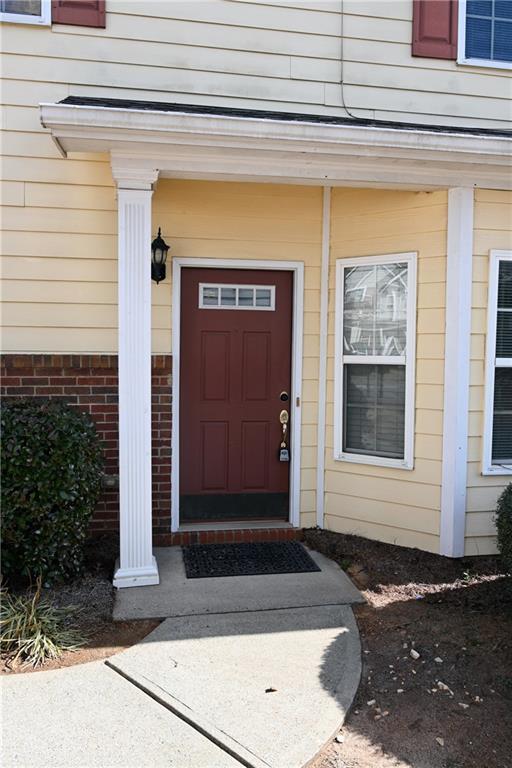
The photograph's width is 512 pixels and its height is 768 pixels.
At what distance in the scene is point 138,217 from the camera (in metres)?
4.14

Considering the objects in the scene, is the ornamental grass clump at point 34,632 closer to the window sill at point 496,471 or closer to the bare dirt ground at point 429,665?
the bare dirt ground at point 429,665

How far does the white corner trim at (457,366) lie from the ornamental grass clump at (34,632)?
2837 millimetres

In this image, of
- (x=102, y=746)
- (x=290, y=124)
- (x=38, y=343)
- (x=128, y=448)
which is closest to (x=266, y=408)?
(x=128, y=448)

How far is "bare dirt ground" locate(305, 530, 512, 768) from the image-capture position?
2656mm

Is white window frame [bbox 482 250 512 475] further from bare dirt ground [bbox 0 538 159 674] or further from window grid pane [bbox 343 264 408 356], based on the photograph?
bare dirt ground [bbox 0 538 159 674]

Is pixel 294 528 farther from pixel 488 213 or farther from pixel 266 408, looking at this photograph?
pixel 488 213

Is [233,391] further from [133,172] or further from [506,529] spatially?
[506,529]

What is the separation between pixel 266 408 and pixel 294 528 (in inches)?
41.4

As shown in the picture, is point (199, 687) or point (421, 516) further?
point (421, 516)

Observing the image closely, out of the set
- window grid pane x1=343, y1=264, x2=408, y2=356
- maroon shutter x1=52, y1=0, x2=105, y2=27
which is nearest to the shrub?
window grid pane x1=343, y1=264, x2=408, y2=356

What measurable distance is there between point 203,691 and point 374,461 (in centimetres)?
259

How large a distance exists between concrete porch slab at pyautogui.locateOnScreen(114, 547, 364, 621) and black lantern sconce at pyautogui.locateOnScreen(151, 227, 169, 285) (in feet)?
7.28

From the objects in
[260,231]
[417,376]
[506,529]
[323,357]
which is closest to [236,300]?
[260,231]

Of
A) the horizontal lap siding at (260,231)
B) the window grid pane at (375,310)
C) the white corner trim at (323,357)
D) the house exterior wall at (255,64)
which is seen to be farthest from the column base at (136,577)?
the house exterior wall at (255,64)
